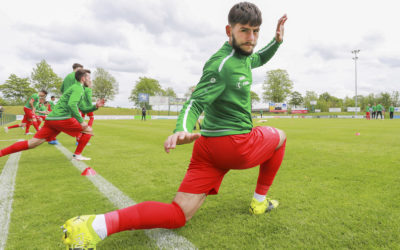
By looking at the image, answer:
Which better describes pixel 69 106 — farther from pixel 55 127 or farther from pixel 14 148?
pixel 14 148

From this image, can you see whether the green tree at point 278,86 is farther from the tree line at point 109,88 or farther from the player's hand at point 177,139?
the player's hand at point 177,139

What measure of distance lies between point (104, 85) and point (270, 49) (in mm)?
76221

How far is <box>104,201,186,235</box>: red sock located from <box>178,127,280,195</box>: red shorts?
0.20 meters

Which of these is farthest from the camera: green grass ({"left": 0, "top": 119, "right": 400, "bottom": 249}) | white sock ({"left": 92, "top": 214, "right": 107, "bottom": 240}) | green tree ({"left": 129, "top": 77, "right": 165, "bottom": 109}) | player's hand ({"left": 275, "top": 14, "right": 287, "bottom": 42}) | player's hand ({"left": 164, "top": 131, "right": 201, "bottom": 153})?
green tree ({"left": 129, "top": 77, "right": 165, "bottom": 109})

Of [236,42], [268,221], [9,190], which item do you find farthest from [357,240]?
[9,190]

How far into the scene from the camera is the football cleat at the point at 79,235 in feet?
5.07

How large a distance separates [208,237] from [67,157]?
514 centimetres

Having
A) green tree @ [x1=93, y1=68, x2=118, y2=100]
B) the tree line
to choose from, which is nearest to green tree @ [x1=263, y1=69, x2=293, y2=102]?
the tree line

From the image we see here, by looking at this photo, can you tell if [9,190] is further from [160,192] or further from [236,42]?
[236,42]

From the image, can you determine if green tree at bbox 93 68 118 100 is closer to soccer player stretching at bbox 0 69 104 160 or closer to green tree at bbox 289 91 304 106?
soccer player stretching at bbox 0 69 104 160

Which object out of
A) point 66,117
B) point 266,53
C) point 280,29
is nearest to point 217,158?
point 266,53

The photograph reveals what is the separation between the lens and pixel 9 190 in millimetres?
3344

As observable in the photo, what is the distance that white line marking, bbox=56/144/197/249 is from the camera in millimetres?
1909

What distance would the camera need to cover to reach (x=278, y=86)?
7719 cm
